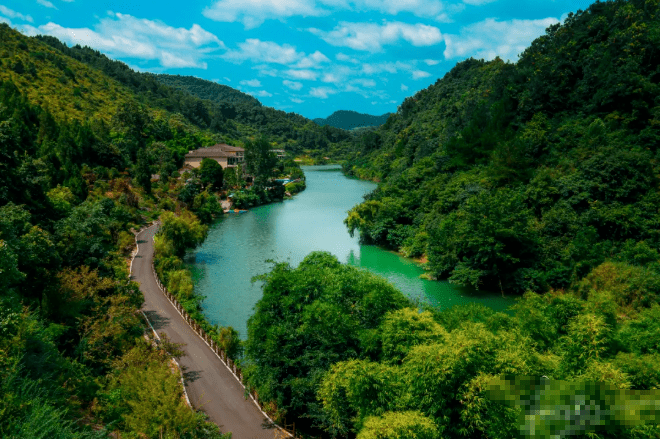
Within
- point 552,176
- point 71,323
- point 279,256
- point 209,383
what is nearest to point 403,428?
point 209,383

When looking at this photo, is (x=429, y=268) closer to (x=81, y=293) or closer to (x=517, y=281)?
(x=517, y=281)

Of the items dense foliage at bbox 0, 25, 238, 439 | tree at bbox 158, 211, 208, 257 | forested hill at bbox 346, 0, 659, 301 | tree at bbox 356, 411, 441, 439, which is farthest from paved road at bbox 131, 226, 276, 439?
forested hill at bbox 346, 0, 659, 301

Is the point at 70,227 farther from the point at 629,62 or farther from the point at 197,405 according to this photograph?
the point at 629,62

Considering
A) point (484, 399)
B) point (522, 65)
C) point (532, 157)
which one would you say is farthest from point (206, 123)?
point (484, 399)

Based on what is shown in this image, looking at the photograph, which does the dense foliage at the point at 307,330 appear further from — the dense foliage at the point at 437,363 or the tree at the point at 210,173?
the tree at the point at 210,173

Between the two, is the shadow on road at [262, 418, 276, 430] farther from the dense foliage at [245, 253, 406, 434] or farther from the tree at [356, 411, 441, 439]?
the tree at [356, 411, 441, 439]


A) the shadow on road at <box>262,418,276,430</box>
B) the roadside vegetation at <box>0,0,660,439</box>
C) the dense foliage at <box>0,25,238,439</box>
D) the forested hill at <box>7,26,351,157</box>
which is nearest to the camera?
the roadside vegetation at <box>0,0,660,439</box>

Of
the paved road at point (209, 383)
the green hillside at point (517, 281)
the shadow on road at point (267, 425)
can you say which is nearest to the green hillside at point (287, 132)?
the green hillside at point (517, 281)
